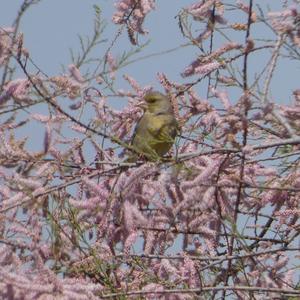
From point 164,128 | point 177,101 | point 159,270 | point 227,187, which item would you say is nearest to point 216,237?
point 159,270

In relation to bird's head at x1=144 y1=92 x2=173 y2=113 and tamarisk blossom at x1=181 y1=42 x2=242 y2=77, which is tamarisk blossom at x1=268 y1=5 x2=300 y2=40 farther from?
bird's head at x1=144 y1=92 x2=173 y2=113

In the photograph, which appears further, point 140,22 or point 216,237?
point 140,22

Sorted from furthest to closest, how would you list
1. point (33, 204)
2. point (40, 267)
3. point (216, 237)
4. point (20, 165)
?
point (216, 237) → point (20, 165) → point (33, 204) → point (40, 267)

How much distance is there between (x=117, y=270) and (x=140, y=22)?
55.4 inches

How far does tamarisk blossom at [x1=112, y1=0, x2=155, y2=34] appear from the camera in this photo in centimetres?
484

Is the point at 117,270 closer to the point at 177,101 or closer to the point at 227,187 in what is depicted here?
the point at 177,101

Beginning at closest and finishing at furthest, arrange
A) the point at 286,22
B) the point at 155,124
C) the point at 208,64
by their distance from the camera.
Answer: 1. the point at 286,22
2. the point at 208,64
3. the point at 155,124

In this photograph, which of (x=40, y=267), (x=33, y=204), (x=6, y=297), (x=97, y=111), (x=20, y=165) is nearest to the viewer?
(x=6, y=297)

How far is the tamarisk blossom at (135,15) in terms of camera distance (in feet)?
15.9

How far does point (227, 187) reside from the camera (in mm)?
3379

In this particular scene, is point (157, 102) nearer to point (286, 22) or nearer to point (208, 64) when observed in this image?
point (208, 64)

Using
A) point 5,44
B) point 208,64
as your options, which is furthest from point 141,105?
point 5,44

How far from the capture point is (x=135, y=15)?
4891 mm

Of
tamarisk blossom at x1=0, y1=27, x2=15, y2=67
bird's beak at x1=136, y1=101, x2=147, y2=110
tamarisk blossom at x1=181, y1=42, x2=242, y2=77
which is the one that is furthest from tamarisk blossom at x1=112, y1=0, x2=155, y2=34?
tamarisk blossom at x1=0, y1=27, x2=15, y2=67
